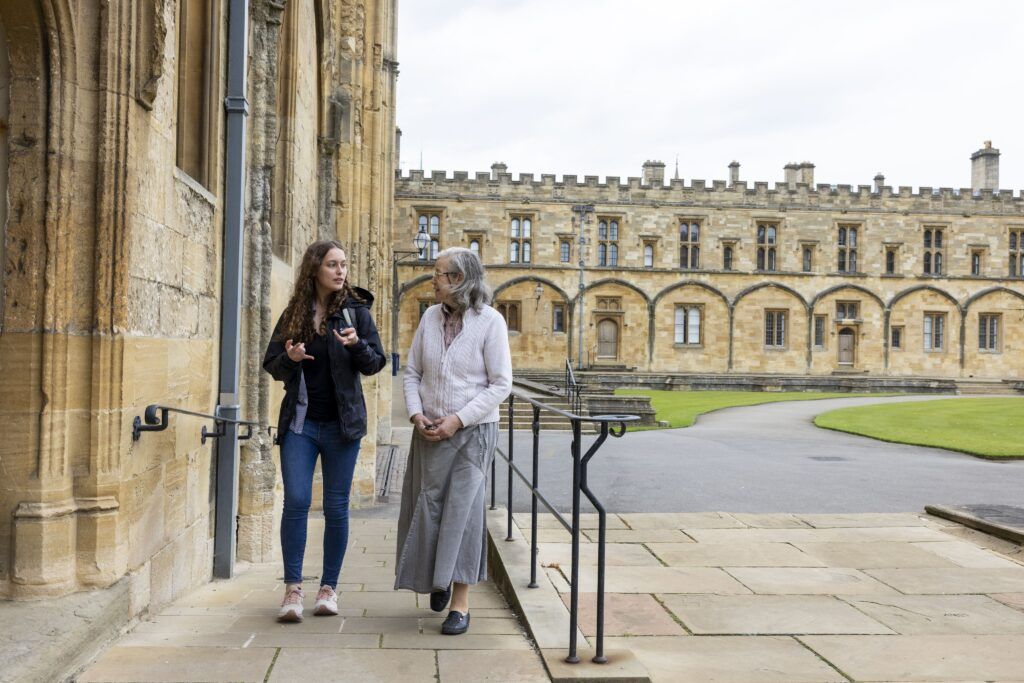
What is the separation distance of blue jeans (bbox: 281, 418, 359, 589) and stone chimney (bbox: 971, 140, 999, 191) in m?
43.8

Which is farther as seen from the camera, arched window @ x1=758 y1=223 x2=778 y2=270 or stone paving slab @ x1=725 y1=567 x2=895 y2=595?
arched window @ x1=758 y1=223 x2=778 y2=270

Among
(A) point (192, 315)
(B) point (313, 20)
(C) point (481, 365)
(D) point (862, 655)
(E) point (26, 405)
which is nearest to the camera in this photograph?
(E) point (26, 405)

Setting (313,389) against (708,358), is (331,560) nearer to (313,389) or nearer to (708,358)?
(313,389)

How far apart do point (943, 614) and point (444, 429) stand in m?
Answer: 2.51

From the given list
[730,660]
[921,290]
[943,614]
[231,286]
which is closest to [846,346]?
[921,290]

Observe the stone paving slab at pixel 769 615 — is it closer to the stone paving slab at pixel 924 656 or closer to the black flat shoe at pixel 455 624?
the stone paving slab at pixel 924 656

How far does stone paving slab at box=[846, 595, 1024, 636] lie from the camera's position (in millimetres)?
3969

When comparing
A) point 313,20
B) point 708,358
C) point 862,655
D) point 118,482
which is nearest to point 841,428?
point 313,20

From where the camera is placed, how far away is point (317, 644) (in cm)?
346

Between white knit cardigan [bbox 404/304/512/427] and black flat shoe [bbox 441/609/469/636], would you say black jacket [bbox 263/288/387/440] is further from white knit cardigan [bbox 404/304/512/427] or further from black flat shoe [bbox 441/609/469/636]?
black flat shoe [bbox 441/609/469/636]

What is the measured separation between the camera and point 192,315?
439cm

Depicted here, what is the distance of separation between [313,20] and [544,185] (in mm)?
28880

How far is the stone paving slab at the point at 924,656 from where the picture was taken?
10.9 feet

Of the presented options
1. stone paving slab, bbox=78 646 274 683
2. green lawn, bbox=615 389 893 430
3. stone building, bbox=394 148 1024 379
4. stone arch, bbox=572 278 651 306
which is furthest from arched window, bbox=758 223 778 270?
stone paving slab, bbox=78 646 274 683
